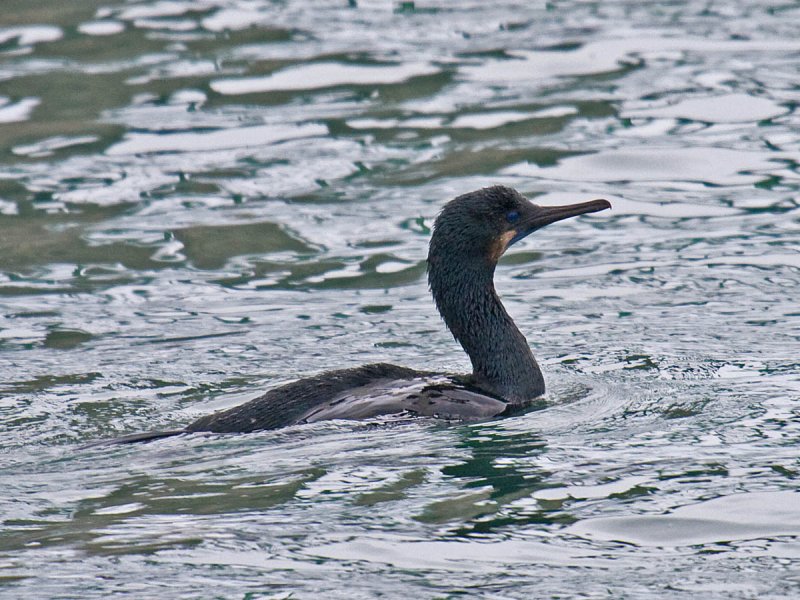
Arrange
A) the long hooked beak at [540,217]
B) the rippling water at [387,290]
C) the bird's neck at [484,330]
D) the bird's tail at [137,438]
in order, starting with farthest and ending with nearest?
the long hooked beak at [540,217] → the bird's neck at [484,330] → the bird's tail at [137,438] → the rippling water at [387,290]

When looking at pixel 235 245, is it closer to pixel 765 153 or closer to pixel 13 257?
pixel 13 257

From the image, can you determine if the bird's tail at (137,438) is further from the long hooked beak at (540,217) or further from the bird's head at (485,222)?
the long hooked beak at (540,217)

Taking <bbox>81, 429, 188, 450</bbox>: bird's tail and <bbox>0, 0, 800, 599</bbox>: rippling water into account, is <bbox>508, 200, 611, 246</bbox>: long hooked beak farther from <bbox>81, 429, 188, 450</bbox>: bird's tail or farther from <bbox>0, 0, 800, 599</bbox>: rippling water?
<bbox>81, 429, 188, 450</bbox>: bird's tail

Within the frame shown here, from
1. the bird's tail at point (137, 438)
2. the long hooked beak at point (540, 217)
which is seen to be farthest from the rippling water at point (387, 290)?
the long hooked beak at point (540, 217)

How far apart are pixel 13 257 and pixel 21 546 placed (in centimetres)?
562

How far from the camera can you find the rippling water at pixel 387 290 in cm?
617

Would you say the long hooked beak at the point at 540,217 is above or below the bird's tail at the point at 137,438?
above

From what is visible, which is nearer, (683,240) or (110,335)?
(110,335)

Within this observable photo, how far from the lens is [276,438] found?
7375mm

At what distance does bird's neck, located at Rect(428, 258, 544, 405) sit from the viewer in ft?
26.8

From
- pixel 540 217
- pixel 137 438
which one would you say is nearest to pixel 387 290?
pixel 540 217

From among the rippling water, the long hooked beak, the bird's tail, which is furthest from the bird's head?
the bird's tail

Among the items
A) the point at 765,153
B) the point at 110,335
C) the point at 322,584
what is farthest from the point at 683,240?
the point at 322,584

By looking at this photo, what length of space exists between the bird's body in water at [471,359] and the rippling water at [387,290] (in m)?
0.17
